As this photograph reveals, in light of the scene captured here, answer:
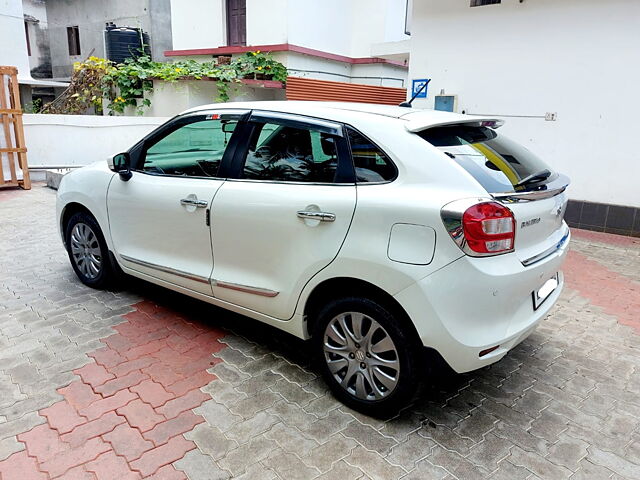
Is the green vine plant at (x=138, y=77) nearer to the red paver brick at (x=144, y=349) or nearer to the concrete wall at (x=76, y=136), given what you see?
the concrete wall at (x=76, y=136)

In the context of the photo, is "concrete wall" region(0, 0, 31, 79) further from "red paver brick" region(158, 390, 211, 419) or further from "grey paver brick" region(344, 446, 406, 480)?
"grey paver brick" region(344, 446, 406, 480)

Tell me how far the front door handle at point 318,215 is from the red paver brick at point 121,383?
56.3 inches

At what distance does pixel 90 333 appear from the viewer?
3559mm

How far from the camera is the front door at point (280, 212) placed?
2.68 m

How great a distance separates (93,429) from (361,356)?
147 centimetres

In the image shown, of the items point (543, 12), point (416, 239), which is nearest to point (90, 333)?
point (416, 239)

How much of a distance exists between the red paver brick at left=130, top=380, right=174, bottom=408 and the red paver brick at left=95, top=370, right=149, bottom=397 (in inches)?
2.1

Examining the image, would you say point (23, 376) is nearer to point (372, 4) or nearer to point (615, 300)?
point (615, 300)

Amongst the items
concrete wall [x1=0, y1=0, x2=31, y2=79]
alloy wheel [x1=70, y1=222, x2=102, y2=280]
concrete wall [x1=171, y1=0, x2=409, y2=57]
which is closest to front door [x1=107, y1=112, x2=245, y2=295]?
alloy wheel [x1=70, y1=222, x2=102, y2=280]

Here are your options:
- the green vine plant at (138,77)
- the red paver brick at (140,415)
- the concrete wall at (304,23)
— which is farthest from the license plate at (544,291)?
the concrete wall at (304,23)

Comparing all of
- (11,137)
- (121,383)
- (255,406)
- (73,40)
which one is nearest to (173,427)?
(255,406)

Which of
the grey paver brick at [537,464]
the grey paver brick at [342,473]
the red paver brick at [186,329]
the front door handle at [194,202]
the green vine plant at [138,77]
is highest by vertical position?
the green vine plant at [138,77]

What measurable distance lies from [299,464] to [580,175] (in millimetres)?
6309

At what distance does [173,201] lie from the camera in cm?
342
